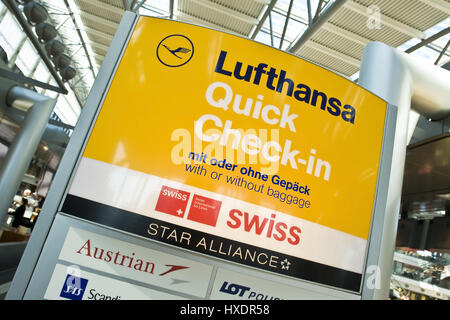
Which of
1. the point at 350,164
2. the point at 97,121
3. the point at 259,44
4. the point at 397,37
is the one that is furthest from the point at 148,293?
the point at 397,37

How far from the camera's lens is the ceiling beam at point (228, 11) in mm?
11898

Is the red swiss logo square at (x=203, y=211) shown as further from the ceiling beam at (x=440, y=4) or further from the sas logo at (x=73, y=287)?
the ceiling beam at (x=440, y=4)

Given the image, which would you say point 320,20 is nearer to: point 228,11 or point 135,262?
point 228,11

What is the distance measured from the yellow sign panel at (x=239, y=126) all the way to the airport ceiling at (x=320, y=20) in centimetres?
784

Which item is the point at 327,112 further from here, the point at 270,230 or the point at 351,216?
the point at 270,230

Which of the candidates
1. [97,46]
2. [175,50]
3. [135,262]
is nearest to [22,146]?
[175,50]

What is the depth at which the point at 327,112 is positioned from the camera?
2096 mm

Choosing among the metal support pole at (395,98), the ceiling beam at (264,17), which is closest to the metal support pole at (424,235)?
the metal support pole at (395,98)

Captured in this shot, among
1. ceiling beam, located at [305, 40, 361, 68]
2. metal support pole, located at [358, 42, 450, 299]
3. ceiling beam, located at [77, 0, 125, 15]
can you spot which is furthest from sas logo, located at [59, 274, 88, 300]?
ceiling beam, located at [77, 0, 125, 15]

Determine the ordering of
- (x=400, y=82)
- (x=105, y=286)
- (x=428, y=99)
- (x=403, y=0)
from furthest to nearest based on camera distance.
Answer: (x=403, y=0) → (x=428, y=99) → (x=400, y=82) → (x=105, y=286)

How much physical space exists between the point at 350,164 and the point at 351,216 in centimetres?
31

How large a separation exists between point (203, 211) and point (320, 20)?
985 centimetres

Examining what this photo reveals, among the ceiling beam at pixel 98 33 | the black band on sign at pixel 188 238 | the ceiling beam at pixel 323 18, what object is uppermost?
the ceiling beam at pixel 98 33

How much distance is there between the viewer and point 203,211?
1.80 m
